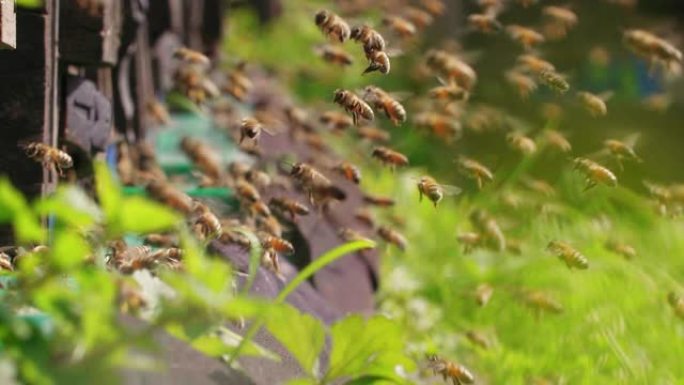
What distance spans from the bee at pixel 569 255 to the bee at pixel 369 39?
90 centimetres

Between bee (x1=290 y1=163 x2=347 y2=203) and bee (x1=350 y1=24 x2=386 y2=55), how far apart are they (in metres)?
0.46

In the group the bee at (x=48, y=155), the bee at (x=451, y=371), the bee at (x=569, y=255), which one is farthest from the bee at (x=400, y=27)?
the bee at (x=451, y=371)

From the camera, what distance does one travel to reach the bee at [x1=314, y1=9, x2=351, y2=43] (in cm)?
446

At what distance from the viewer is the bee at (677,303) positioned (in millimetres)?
4109

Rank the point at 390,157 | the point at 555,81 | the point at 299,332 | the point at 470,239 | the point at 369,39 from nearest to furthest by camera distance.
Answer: the point at 299,332
the point at 369,39
the point at 555,81
the point at 390,157
the point at 470,239

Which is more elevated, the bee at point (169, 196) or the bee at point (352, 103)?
the bee at point (352, 103)

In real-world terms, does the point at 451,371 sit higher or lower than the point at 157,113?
higher

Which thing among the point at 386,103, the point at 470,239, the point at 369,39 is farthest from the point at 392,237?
the point at 369,39

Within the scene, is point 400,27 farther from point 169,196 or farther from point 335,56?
point 169,196

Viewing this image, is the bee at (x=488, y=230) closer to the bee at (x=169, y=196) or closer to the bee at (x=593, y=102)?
the bee at (x=593, y=102)

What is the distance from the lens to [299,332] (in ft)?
7.61

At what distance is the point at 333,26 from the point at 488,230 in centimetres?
114

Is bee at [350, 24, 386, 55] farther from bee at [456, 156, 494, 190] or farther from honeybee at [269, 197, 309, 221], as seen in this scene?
bee at [456, 156, 494, 190]

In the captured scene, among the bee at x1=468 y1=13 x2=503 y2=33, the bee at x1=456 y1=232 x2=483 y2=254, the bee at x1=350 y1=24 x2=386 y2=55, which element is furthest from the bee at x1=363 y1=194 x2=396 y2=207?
the bee at x1=350 y1=24 x2=386 y2=55
